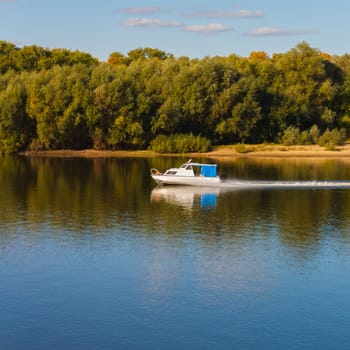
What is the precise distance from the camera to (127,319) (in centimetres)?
3055

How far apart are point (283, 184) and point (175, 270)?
134ft

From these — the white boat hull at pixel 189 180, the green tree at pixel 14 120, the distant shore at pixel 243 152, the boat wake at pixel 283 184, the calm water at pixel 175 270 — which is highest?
the green tree at pixel 14 120

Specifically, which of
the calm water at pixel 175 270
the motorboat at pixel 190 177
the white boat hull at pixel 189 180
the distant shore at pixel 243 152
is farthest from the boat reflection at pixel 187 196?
the distant shore at pixel 243 152

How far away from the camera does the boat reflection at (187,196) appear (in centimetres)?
6506

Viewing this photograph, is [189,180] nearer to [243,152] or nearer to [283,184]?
[283,184]

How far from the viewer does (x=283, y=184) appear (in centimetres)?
7694

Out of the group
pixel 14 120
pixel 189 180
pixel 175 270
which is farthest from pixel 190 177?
pixel 14 120

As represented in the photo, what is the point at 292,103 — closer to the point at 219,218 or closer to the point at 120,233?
the point at 219,218

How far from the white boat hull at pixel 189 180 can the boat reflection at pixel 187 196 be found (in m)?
0.61

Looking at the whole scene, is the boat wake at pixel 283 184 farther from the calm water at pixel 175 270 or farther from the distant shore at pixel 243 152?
the distant shore at pixel 243 152

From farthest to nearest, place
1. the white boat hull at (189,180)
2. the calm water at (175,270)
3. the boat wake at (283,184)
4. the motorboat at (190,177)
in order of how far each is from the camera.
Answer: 1. the motorboat at (190,177)
2. the white boat hull at (189,180)
3. the boat wake at (283,184)
4. the calm water at (175,270)

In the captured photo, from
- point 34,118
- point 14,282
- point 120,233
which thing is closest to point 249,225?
point 120,233

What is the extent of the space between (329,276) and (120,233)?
17.4m

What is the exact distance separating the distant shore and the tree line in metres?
2.39
